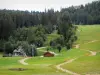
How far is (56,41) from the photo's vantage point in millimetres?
160750

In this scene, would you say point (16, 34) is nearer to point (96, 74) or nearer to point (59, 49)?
point (59, 49)

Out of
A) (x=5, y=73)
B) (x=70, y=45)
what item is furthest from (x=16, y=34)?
(x=5, y=73)

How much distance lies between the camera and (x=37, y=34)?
189 meters

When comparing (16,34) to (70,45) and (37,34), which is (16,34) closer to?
(37,34)

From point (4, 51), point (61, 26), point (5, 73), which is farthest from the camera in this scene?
point (61, 26)

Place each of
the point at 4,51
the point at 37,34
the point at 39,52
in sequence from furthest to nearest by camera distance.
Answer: the point at 37,34, the point at 4,51, the point at 39,52

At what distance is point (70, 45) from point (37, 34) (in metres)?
38.0

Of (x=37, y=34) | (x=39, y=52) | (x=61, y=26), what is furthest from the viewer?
(x=37, y=34)

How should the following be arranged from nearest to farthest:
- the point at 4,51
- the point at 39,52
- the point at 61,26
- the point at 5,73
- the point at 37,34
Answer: the point at 5,73 < the point at 39,52 < the point at 4,51 < the point at 61,26 < the point at 37,34

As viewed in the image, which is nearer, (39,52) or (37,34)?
(39,52)

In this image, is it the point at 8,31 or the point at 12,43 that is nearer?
the point at 12,43

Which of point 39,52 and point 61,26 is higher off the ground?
point 61,26

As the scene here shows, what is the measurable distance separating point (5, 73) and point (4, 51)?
100617mm

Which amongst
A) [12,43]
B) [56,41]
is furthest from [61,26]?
[12,43]
